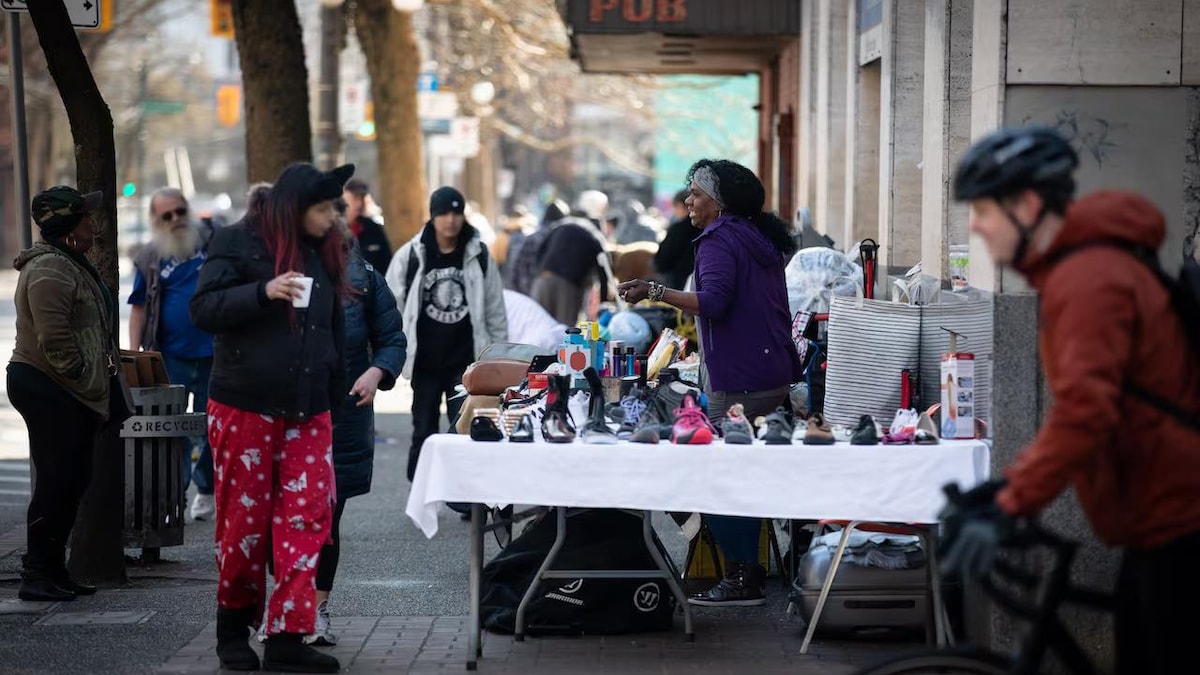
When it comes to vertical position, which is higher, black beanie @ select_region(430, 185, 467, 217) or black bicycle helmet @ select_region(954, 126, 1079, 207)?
black beanie @ select_region(430, 185, 467, 217)

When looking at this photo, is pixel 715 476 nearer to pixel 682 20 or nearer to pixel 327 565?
pixel 327 565

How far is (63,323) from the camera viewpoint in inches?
292

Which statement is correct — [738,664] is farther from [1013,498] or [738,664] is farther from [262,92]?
[262,92]

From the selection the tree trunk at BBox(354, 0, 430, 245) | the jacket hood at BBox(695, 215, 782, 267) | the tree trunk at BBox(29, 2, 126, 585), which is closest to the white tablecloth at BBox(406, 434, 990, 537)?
the jacket hood at BBox(695, 215, 782, 267)

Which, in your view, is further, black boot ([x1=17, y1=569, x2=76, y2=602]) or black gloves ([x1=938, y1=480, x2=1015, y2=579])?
black boot ([x1=17, y1=569, x2=76, y2=602])

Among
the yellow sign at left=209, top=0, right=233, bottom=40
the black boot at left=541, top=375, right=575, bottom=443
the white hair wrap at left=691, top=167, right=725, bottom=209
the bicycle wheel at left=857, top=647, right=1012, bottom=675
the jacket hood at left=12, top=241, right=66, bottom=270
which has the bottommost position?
the bicycle wheel at left=857, top=647, right=1012, bottom=675

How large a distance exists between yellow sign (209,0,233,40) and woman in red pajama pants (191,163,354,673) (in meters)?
20.3

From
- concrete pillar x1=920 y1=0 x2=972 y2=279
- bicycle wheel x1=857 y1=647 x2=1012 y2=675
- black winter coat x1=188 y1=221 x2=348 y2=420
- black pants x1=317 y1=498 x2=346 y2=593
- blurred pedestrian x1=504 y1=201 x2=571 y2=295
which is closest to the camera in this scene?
bicycle wheel x1=857 y1=647 x2=1012 y2=675

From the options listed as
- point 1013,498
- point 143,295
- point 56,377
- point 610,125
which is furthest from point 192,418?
point 610,125

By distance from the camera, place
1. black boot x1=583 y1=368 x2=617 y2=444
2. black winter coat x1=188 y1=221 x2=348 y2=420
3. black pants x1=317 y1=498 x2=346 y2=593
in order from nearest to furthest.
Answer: black winter coat x1=188 y1=221 x2=348 y2=420 < black boot x1=583 y1=368 x2=617 y2=444 < black pants x1=317 y1=498 x2=346 y2=593

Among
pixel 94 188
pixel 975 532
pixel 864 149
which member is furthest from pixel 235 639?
pixel 864 149

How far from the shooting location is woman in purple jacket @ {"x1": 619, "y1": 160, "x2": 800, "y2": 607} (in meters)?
7.19

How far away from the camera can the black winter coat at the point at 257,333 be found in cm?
594

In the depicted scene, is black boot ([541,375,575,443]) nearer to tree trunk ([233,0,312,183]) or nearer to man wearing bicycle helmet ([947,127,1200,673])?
man wearing bicycle helmet ([947,127,1200,673])
